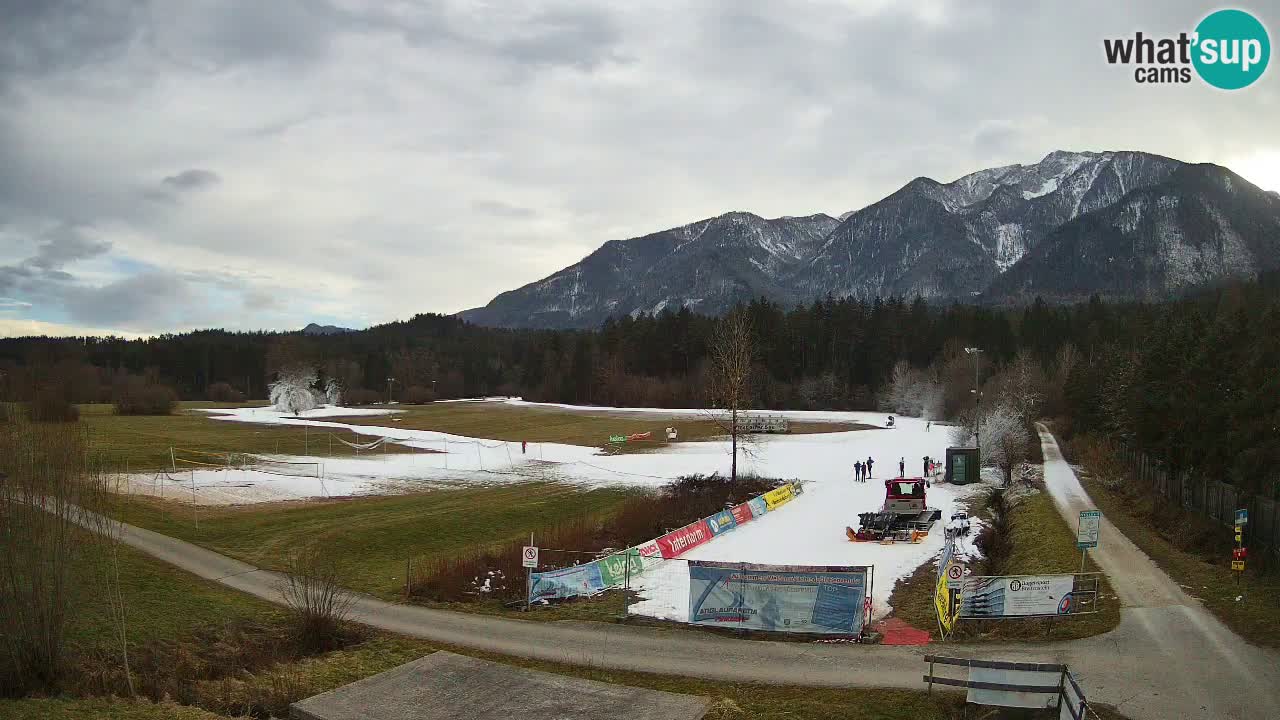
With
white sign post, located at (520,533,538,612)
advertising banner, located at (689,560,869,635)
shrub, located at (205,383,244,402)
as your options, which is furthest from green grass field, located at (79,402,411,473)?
shrub, located at (205,383,244,402)

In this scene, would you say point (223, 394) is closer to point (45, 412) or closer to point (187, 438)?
point (187, 438)

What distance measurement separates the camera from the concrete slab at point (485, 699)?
564 inches

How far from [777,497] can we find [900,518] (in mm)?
9758

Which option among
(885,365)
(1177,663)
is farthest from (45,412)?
(885,365)

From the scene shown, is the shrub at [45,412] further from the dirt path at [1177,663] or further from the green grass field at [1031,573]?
the dirt path at [1177,663]

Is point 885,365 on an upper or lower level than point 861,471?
upper

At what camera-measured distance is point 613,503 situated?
46.2 metres

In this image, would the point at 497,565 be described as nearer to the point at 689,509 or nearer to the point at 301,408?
the point at 689,509

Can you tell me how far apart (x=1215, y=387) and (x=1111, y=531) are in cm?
1023

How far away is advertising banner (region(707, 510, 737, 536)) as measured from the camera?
120 ft

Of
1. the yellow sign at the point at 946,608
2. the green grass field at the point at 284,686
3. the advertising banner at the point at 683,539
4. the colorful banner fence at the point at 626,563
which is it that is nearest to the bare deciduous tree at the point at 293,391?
the colorful banner fence at the point at 626,563

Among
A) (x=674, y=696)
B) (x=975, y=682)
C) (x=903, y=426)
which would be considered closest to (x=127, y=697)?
(x=674, y=696)

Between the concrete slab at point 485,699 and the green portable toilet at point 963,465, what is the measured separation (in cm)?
4240

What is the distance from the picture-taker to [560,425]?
96.8 metres
